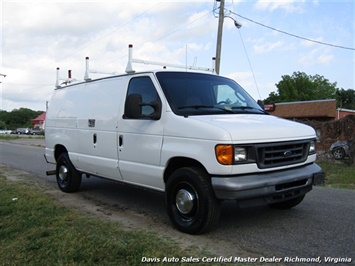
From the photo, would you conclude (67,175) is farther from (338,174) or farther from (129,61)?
(338,174)

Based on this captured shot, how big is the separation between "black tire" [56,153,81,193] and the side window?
243cm

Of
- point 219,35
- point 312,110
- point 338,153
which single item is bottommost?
point 338,153

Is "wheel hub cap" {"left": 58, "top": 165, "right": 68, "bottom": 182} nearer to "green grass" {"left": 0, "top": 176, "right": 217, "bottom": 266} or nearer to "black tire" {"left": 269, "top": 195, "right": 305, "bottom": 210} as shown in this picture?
"green grass" {"left": 0, "top": 176, "right": 217, "bottom": 266}

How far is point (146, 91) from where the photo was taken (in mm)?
5500

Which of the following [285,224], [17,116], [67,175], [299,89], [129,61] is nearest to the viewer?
[285,224]

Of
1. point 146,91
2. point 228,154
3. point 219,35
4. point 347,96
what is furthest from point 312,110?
point 347,96

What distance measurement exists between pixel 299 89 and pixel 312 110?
1268 inches

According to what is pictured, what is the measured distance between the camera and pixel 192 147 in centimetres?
455

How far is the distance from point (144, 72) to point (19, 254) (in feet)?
9.83

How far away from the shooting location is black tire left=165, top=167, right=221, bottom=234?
4.41 meters

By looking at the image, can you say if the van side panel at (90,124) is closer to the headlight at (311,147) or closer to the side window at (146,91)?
the side window at (146,91)

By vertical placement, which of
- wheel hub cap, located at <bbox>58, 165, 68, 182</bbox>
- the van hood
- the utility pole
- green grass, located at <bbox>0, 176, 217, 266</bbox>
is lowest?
green grass, located at <bbox>0, 176, 217, 266</bbox>

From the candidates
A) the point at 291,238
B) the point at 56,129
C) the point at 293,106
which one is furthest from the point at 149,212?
the point at 293,106

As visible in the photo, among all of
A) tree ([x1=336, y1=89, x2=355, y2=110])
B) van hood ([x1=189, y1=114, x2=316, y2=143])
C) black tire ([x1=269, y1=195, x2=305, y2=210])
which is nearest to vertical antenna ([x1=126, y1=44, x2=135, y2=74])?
van hood ([x1=189, y1=114, x2=316, y2=143])
